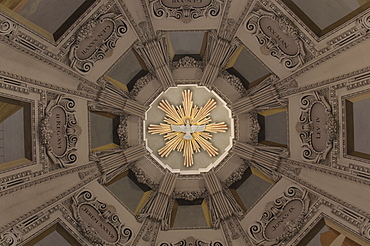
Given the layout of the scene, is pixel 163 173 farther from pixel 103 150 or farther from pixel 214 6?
pixel 214 6

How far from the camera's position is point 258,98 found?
45.4 ft

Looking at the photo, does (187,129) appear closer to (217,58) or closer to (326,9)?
(217,58)

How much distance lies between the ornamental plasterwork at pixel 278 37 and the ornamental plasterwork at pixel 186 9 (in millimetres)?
1179

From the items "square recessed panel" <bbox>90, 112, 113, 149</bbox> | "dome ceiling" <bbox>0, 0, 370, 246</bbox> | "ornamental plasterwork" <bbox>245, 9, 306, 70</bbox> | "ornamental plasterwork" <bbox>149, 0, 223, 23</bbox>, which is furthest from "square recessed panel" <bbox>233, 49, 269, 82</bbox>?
"square recessed panel" <bbox>90, 112, 113, 149</bbox>

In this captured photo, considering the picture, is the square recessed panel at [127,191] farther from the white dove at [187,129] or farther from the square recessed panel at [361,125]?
the square recessed panel at [361,125]

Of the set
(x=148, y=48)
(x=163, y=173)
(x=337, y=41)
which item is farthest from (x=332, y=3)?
(x=163, y=173)

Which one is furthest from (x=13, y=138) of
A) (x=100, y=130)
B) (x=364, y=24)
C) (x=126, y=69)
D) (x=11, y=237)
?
(x=364, y=24)

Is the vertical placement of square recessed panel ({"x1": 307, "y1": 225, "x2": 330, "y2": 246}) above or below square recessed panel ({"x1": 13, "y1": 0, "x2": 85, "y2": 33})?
below

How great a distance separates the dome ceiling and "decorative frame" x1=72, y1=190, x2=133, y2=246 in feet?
0.14

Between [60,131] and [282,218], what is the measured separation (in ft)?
24.2

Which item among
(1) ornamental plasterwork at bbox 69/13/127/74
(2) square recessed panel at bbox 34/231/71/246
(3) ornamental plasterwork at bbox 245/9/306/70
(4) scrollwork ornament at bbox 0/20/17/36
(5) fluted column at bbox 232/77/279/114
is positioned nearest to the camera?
(4) scrollwork ornament at bbox 0/20/17/36

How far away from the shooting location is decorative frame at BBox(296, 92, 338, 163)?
11.7 meters

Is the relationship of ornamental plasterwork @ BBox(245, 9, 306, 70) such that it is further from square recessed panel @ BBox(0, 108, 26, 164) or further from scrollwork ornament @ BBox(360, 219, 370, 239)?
square recessed panel @ BBox(0, 108, 26, 164)

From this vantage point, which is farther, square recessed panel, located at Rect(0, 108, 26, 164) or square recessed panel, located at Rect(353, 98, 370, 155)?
square recessed panel, located at Rect(0, 108, 26, 164)
